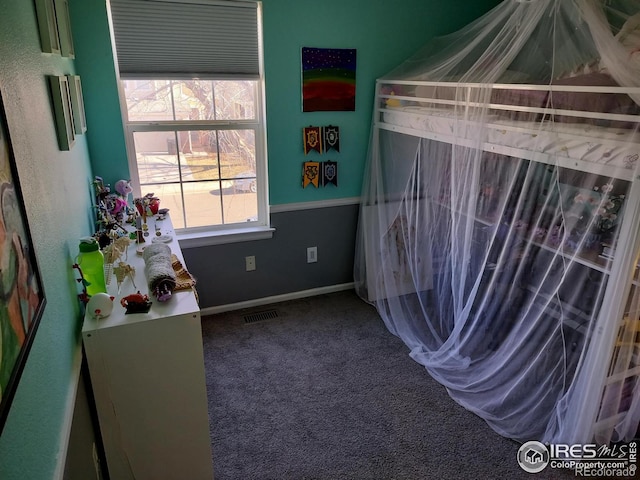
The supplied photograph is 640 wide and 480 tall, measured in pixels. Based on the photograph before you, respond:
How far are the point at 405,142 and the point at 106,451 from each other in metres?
2.21

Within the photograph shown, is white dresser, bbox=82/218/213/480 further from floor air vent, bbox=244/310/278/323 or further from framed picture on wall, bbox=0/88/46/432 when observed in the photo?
floor air vent, bbox=244/310/278/323

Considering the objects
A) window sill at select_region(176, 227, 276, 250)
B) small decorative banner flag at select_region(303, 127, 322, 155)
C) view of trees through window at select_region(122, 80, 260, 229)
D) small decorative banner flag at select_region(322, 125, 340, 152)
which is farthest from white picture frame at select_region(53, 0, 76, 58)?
small decorative banner flag at select_region(322, 125, 340, 152)

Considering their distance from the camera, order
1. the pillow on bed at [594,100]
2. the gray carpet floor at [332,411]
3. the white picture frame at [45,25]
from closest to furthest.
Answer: the white picture frame at [45,25] < the pillow on bed at [594,100] < the gray carpet floor at [332,411]

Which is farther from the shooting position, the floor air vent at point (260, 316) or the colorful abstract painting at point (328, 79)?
the floor air vent at point (260, 316)

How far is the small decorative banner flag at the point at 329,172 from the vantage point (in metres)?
2.88

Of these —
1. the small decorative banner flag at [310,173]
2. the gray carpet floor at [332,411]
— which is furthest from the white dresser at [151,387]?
the small decorative banner flag at [310,173]

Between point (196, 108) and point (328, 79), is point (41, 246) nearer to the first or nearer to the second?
point (196, 108)

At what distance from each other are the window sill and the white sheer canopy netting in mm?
992

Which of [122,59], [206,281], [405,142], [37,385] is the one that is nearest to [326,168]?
[405,142]

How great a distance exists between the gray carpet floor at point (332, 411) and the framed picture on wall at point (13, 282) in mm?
1206

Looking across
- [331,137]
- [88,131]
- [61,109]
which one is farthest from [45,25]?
[331,137]

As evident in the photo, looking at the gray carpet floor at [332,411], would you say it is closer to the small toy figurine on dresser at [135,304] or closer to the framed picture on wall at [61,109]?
the small toy figurine on dresser at [135,304]

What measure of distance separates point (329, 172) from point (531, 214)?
139 centimetres

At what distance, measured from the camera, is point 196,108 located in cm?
253
